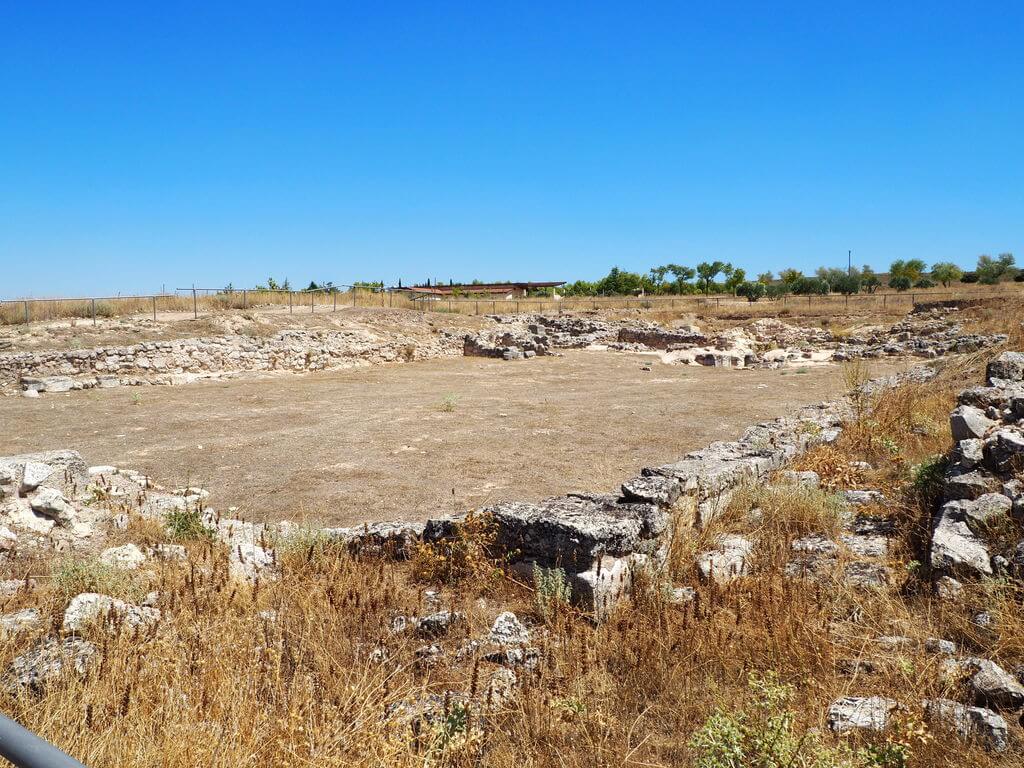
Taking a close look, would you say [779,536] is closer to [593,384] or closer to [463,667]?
[463,667]

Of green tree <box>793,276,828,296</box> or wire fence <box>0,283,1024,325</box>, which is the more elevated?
green tree <box>793,276,828,296</box>

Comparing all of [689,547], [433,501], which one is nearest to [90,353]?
[433,501]

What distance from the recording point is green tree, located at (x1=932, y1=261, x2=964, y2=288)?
74312 mm

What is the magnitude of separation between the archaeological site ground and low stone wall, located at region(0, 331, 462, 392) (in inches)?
333

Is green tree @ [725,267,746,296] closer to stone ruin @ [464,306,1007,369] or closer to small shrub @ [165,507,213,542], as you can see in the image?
stone ruin @ [464,306,1007,369]

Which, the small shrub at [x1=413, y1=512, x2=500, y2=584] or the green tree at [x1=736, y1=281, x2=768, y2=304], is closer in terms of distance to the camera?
the small shrub at [x1=413, y1=512, x2=500, y2=584]

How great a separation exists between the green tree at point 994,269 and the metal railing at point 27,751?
73785mm

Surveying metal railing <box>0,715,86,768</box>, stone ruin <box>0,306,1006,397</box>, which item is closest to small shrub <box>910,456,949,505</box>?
metal railing <box>0,715,86,768</box>

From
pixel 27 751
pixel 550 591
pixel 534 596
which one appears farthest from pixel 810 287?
pixel 27 751

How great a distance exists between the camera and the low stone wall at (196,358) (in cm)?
1930

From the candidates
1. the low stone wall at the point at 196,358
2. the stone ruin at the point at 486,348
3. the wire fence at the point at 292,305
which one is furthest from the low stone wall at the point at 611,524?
the wire fence at the point at 292,305

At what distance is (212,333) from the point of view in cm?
2502

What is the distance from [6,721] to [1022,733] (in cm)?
385

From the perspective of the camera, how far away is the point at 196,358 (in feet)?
73.8
